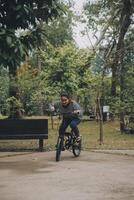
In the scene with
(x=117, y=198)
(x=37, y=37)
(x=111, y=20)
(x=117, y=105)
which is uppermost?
(x=111, y=20)

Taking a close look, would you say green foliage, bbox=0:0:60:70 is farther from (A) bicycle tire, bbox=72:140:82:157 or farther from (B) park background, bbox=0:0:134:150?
(A) bicycle tire, bbox=72:140:82:157

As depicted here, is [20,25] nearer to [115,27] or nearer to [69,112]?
[69,112]

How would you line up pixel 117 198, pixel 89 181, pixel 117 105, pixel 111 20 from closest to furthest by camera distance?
1. pixel 117 198
2. pixel 89 181
3. pixel 117 105
4. pixel 111 20

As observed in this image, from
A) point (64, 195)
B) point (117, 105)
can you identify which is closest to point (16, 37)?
point (64, 195)

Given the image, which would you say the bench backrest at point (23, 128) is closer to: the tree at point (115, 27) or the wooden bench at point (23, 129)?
the wooden bench at point (23, 129)

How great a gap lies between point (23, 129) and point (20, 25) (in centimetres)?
308

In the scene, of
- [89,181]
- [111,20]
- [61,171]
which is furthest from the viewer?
[111,20]

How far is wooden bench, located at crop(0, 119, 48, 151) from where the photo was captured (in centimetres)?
1609

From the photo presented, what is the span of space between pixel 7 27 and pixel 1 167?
440 centimetres

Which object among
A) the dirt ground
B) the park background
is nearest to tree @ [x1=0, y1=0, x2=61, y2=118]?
the park background

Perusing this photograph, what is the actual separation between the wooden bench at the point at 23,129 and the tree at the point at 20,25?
70.1 inches

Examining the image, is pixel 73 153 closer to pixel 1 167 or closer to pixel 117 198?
pixel 1 167

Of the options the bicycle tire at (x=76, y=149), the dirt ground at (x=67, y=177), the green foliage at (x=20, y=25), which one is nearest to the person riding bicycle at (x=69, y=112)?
the bicycle tire at (x=76, y=149)

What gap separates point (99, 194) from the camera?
29.6ft
